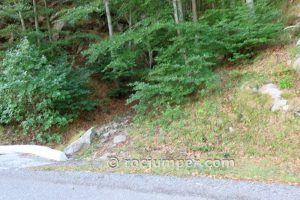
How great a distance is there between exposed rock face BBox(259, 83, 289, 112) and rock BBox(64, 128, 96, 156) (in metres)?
5.18

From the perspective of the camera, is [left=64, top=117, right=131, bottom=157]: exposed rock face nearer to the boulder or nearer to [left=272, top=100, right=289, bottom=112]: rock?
the boulder

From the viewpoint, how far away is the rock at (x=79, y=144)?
1075 cm

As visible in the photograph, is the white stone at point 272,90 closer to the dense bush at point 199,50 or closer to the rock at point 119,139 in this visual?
the dense bush at point 199,50

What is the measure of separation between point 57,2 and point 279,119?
12.3m

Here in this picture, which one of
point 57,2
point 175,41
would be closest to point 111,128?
point 175,41

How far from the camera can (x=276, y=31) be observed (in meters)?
11.6

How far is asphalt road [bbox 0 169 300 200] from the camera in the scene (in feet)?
18.3

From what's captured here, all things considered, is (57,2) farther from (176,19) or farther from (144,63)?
(176,19)

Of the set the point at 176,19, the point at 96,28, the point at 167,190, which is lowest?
the point at 167,190

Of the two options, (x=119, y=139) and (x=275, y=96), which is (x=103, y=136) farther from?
(x=275, y=96)

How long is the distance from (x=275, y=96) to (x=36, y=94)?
769 centimetres

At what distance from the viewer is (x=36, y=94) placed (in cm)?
1249

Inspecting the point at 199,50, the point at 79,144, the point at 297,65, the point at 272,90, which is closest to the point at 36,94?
the point at 79,144

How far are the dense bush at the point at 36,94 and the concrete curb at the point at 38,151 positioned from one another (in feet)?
4.13
